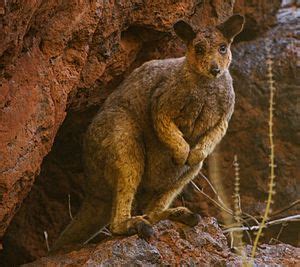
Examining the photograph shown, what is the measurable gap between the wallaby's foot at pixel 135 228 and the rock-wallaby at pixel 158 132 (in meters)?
0.20

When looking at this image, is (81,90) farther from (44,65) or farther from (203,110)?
(203,110)

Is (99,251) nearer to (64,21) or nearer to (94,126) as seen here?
(94,126)

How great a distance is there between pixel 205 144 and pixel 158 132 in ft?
1.36

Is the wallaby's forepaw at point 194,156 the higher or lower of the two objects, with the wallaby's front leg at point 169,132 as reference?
lower

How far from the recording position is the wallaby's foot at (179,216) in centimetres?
525

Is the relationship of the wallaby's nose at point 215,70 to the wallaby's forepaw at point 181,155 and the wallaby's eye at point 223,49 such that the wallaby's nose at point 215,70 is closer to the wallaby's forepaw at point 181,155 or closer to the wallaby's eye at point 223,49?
the wallaby's eye at point 223,49

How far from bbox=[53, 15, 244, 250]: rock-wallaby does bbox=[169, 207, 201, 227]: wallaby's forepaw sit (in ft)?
0.69

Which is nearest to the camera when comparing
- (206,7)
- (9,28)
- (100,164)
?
(9,28)

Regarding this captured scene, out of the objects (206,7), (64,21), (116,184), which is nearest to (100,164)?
(116,184)

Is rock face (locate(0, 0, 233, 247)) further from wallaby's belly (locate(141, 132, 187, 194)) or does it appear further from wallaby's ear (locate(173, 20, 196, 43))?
wallaby's belly (locate(141, 132, 187, 194))

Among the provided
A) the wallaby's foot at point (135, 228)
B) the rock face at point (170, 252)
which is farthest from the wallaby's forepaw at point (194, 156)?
the wallaby's foot at point (135, 228)

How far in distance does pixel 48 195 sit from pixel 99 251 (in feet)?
7.79

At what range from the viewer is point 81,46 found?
18.1ft

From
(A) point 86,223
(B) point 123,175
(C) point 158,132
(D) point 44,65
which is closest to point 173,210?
(B) point 123,175
